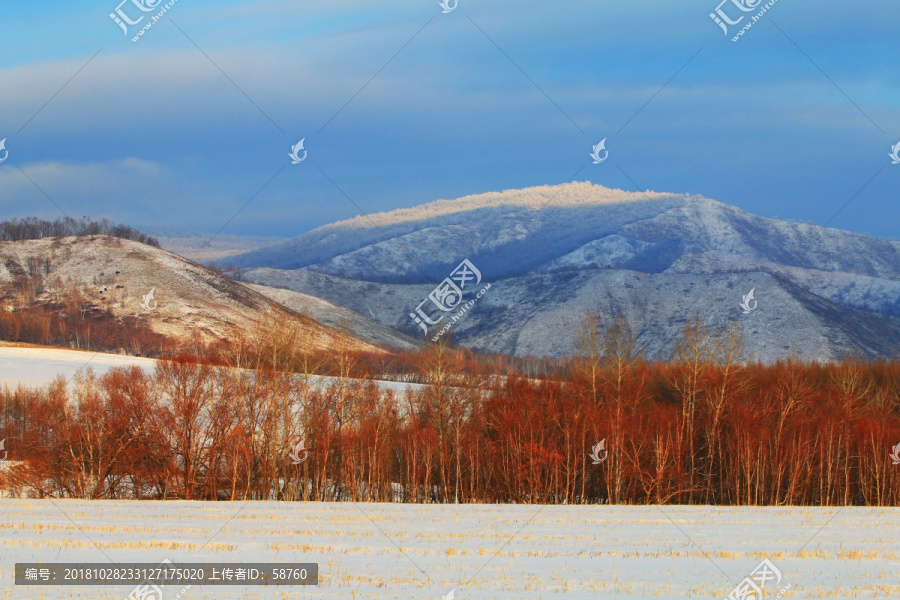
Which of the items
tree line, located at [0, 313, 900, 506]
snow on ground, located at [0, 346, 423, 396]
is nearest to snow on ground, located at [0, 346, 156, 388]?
snow on ground, located at [0, 346, 423, 396]

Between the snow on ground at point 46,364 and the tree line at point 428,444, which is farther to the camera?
the snow on ground at point 46,364

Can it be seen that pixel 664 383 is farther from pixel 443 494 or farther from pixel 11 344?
pixel 11 344

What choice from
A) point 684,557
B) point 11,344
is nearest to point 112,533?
point 684,557

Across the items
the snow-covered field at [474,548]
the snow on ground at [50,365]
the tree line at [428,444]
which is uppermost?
the snow on ground at [50,365]

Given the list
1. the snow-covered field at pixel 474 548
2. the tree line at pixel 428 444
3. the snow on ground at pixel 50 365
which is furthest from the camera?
the snow on ground at pixel 50 365

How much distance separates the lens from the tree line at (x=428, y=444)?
6022cm

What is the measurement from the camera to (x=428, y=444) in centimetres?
6762

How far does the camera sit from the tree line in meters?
60.2

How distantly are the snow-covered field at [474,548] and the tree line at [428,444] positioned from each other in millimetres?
15903

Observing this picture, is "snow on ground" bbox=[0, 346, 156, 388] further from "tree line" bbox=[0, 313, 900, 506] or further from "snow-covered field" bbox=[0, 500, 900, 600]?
"snow-covered field" bbox=[0, 500, 900, 600]

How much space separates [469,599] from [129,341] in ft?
625

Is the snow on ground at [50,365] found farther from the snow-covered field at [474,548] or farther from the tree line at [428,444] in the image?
the snow-covered field at [474,548]

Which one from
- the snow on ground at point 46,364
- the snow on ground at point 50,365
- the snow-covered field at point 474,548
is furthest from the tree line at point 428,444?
the snow on ground at point 46,364

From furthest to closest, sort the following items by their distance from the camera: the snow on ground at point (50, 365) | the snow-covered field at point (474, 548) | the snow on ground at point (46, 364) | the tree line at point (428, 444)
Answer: the snow on ground at point (46, 364), the snow on ground at point (50, 365), the tree line at point (428, 444), the snow-covered field at point (474, 548)
